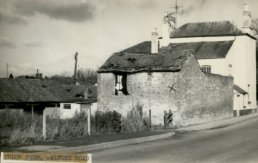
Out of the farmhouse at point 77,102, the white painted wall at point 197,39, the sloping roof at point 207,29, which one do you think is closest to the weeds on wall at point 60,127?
the farmhouse at point 77,102

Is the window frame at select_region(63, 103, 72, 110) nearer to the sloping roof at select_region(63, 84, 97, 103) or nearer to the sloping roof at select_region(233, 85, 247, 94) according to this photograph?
the sloping roof at select_region(63, 84, 97, 103)

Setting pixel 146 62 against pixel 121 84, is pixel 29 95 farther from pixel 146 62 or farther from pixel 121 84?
pixel 146 62

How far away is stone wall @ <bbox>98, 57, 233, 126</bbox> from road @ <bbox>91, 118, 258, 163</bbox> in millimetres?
5423

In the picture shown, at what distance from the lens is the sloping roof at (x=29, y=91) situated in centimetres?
3002

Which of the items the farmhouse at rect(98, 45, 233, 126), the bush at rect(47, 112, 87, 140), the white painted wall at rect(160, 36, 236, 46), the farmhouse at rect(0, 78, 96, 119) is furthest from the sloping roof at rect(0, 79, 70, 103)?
the bush at rect(47, 112, 87, 140)

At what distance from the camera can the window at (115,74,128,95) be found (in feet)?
77.2

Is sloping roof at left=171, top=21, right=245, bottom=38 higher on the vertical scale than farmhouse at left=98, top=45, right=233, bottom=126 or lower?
higher

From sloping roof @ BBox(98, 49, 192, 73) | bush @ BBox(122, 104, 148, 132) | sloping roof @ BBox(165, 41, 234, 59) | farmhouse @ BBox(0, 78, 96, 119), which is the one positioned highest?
sloping roof @ BBox(165, 41, 234, 59)

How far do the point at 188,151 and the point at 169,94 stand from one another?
9.58 meters

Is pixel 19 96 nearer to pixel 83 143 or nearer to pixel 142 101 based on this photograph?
pixel 142 101

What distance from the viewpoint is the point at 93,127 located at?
16.7 meters

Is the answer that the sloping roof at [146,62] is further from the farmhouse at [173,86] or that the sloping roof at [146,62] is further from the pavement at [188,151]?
the pavement at [188,151]

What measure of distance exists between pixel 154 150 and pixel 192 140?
11.4ft

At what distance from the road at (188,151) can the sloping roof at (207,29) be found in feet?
71.1
